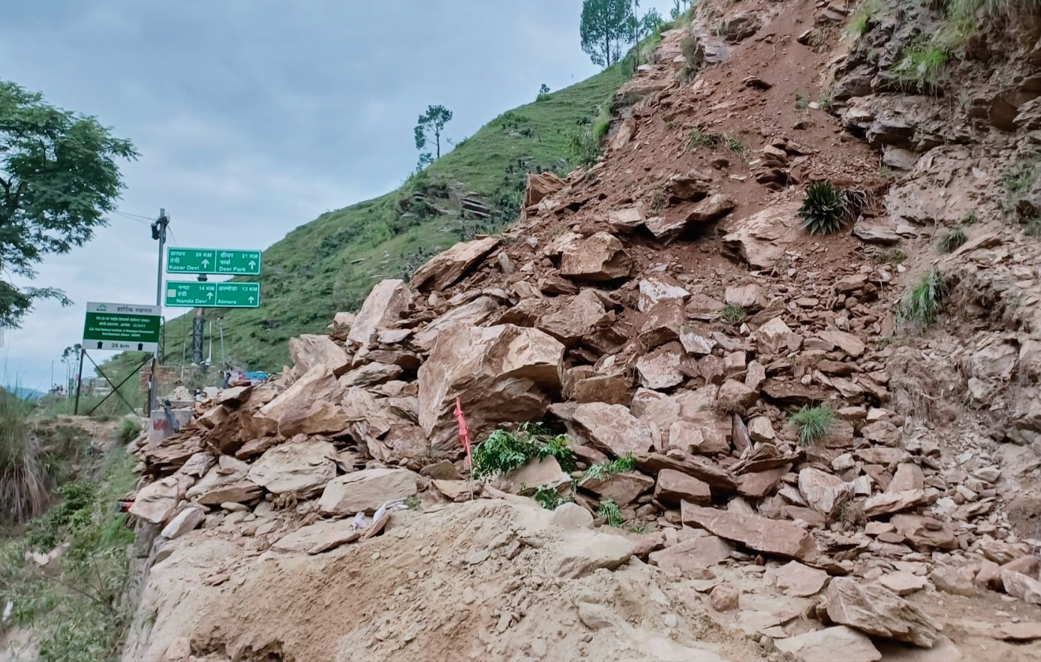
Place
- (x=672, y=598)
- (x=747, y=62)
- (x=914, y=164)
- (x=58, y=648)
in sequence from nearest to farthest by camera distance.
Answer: (x=672, y=598) → (x=58, y=648) → (x=914, y=164) → (x=747, y=62)

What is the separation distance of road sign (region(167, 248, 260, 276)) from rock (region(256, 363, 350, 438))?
27.6 feet

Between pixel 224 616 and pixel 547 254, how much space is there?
531 cm

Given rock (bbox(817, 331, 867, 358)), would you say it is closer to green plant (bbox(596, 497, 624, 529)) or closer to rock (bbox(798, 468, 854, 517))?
rock (bbox(798, 468, 854, 517))

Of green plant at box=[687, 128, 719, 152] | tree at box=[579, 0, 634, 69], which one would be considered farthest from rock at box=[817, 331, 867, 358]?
tree at box=[579, 0, 634, 69]

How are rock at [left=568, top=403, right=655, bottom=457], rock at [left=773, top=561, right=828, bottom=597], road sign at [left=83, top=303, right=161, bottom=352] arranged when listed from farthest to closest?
road sign at [left=83, top=303, right=161, bottom=352], rock at [left=568, top=403, right=655, bottom=457], rock at [left=773, top=561, right=828, bottom=597]

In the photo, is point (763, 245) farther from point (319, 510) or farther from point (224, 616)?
point (224, 616)

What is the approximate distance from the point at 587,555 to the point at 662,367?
2.93m

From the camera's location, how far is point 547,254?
7.32 m

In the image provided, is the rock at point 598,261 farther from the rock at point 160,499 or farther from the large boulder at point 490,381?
the rock at point 160,499

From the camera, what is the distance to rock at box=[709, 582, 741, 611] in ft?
9.09

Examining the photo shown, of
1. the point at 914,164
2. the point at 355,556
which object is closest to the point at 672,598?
the point at 355,556

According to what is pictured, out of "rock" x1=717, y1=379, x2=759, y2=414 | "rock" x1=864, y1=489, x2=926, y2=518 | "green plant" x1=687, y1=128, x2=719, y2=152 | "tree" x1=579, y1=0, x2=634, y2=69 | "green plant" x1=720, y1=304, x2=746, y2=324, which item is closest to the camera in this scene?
"rock" x1=864, y1=489, x2=926, y2=518

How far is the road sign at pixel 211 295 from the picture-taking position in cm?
1206

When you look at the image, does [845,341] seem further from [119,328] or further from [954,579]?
[119,328]
